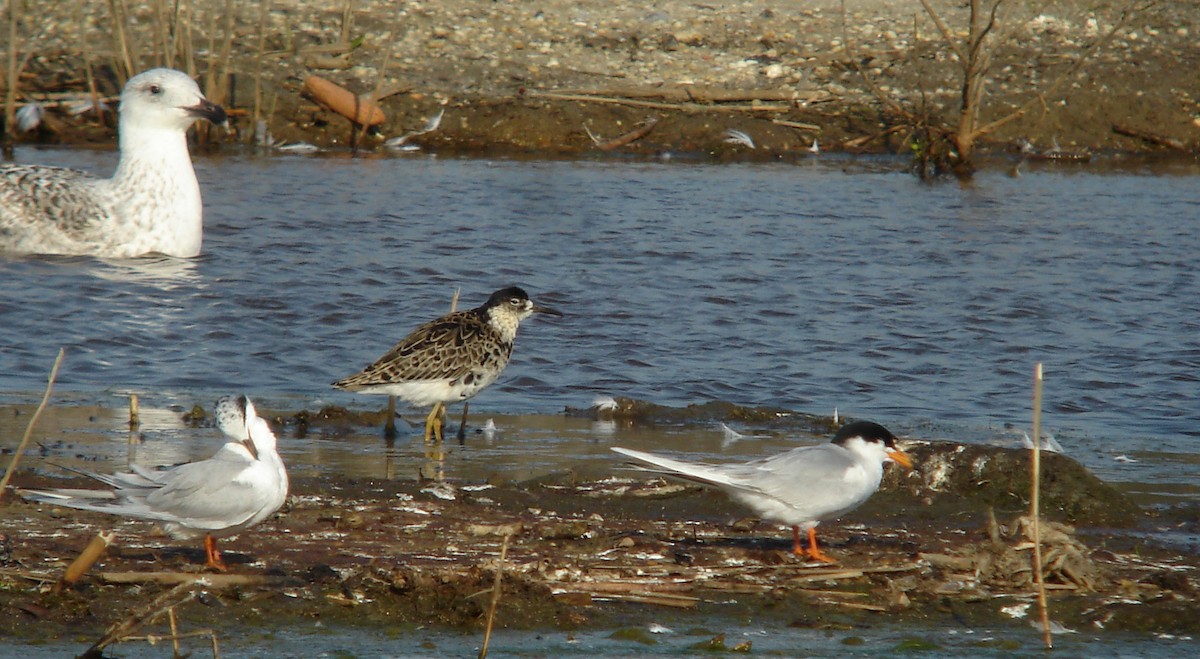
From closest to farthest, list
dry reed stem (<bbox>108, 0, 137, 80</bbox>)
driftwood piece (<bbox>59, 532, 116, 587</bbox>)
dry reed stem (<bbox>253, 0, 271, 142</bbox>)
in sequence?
driftwood piece (<bbox>59, 532, 116, 587</bbox>), dry reed stem (<bbox>108, 0, 137, 80</bbox>), dry reed stem (<bbox>253, 0, 271, 142</bbox>)

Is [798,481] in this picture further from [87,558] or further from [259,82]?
[259,82]

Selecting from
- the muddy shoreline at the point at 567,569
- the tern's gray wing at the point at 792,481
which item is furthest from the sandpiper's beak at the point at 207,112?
the tern's gray wing at the point at 792,481

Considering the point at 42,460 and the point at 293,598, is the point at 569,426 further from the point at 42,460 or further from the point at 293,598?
the point at 293,598

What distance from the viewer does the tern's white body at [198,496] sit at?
5.03 m

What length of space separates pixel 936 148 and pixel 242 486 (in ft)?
42.9

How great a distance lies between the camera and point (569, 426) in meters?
8.30

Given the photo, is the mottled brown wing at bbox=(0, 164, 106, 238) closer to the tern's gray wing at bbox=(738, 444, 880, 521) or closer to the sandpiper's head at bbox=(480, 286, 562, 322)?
the sandpiper's head at bbox=(480, 286, 562, 322)

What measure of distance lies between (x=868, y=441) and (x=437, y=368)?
279cm

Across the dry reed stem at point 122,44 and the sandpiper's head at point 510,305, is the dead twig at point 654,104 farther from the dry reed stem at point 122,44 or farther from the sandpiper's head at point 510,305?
the sandpiper's head at point 510,305

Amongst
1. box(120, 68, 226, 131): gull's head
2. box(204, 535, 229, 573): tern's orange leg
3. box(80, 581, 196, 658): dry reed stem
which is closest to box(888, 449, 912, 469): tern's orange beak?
box(204, 535, 229, 573): tern's orange leg

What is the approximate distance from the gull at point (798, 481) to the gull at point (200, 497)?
4.20ft

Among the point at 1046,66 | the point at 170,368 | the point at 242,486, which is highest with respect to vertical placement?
Answer: the point at 1046,66

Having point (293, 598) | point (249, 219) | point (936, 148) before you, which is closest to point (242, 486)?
point (293, 598)

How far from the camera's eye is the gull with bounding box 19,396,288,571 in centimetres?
503
